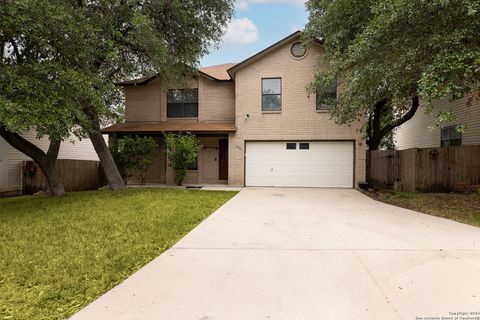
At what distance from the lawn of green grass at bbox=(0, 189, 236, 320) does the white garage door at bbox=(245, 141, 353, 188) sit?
6.35 meters

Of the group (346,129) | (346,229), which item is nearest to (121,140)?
(346,129)

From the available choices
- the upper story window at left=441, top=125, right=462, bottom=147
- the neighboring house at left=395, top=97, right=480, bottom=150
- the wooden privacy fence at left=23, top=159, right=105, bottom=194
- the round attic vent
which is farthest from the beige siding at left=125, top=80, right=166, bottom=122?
the upper story window at left=441, top=125, right=462, bottom=147

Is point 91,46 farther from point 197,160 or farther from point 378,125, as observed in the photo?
point 378,125

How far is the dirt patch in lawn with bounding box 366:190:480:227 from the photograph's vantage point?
831 centimetres

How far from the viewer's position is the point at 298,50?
1622 centimetres

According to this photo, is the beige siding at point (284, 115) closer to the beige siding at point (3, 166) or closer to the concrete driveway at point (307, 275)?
the concrete driveway at point (307, 275)

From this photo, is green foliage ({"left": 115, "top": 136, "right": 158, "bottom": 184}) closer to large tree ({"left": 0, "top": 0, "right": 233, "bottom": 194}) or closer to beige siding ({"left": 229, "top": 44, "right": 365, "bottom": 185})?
large tree ({"left": 0, "top": 0, "right": 233, "bottom": 194})

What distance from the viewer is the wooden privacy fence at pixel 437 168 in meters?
13.5

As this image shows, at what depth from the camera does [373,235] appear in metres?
6.42

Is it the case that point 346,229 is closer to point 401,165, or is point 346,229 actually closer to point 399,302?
point 399,302

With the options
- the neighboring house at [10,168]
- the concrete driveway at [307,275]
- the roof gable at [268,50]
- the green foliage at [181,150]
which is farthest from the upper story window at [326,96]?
the neighboring house at [10,168]

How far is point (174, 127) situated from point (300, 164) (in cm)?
667

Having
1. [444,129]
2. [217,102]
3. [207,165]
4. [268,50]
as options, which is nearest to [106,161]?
[207,165]

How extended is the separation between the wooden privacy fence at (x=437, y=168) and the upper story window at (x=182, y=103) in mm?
10578
